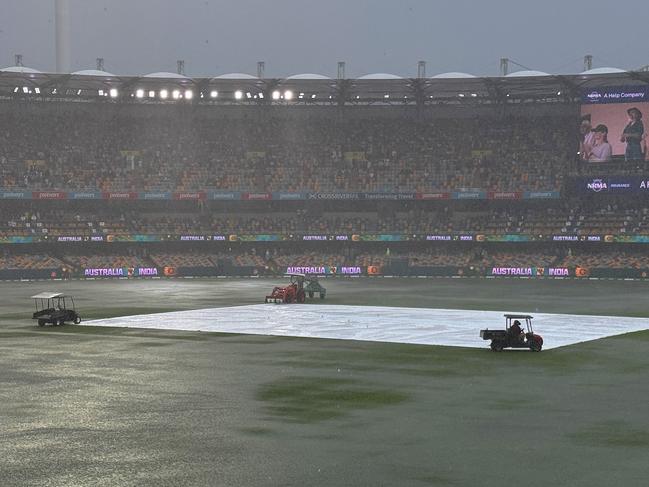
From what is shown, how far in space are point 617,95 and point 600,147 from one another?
5.22m

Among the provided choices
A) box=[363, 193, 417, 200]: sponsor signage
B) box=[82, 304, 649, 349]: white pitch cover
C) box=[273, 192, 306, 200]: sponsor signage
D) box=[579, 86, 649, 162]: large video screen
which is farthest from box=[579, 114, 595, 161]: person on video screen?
box=[82, 304, 649, 349]: white pitch cover

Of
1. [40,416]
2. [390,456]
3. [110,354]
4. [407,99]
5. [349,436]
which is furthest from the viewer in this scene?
[407,99]

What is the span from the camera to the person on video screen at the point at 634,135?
3371 inches

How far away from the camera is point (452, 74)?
9738 cm

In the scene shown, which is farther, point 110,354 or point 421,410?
point 110,354

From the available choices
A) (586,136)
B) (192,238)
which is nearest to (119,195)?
(192,238)

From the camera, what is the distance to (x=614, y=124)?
285ft

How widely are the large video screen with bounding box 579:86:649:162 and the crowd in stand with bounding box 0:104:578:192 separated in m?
6.42

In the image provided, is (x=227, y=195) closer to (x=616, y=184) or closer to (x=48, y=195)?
(x=48, y=195)

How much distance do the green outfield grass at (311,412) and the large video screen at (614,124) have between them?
5453 centimetres

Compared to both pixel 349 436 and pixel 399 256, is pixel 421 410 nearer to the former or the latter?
pixel 349 436

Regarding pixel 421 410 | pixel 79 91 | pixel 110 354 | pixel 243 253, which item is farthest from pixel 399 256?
pixel 421 410

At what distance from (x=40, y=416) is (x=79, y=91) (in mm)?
82931

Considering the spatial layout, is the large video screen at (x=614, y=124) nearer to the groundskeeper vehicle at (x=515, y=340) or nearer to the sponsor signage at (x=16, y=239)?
the sponsor signage at (x=16, y=239)
